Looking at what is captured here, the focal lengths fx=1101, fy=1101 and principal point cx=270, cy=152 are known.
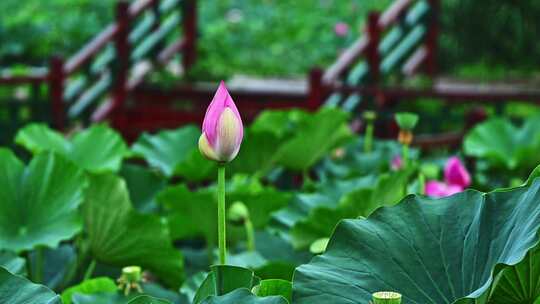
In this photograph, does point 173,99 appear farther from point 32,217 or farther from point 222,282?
point 222,282

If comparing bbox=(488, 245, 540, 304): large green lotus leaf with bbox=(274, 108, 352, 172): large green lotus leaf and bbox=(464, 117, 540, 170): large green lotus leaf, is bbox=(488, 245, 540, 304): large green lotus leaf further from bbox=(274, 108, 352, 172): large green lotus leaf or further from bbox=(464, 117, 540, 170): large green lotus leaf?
bbox=(464, 117, 540, 170): large green lotus leaf

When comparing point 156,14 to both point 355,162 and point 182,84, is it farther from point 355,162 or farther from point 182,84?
point 355,162

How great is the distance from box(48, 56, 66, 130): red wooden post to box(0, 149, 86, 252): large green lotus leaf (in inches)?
153

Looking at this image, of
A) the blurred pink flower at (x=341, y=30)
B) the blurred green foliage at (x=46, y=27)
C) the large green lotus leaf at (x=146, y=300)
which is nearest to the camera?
the large green lotus leaf at (x=146, y=300)

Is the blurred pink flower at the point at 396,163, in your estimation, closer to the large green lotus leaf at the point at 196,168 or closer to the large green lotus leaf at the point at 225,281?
the large green lotus leaf at the point at 196,168

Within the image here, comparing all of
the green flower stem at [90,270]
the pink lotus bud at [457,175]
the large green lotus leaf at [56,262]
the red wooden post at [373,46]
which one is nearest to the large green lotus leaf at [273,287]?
the green flower stem at [90,270]

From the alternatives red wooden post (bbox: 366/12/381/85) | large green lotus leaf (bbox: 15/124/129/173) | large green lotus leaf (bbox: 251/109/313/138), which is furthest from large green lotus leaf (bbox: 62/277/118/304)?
red wooden post (bbox: 366/12/381/85)

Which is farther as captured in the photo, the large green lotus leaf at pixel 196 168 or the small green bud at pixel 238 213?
the large green lotus leaf at pixel 196 168

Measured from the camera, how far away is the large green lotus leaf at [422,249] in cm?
103

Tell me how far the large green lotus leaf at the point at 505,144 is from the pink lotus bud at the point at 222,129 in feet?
6.53

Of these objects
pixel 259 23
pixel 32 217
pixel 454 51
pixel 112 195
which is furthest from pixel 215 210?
pixel 259 23

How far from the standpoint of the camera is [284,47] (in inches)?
388

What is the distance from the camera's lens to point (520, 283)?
98 centimetres

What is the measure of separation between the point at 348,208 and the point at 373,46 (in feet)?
14.9
